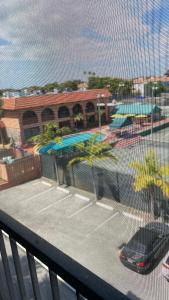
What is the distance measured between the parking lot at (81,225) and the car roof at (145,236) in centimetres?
2

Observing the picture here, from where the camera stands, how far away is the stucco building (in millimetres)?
758

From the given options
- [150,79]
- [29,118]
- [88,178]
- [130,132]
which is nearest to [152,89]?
[150,79]

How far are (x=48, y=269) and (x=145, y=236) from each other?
44 centimetres

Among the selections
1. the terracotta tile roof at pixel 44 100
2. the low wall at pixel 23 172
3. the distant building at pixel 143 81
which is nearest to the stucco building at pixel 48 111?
the terracotta tile roof at pixel 44 100

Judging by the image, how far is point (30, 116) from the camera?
2.51 ft

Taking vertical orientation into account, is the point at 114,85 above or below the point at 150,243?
above

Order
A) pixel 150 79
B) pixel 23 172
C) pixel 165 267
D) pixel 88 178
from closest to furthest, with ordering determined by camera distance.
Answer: pixel 150 79
pixel 165 267
pixel 23 172
pixel 88 178

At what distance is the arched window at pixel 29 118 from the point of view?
0.76 m

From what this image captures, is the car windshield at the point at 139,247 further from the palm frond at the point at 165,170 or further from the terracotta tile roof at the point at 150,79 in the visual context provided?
the terracotta tile roof at the point at 150,79

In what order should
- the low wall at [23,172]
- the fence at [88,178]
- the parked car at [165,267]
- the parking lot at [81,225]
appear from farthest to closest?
the low wall at [23,172], the fence at [88,178], the parking lot at [81,225], the parked car at [165,267]

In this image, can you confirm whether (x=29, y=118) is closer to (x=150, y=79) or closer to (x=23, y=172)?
(x=150, y=79)

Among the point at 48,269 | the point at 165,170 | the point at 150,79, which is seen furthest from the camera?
the point at 165,170

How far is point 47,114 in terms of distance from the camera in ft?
2.57

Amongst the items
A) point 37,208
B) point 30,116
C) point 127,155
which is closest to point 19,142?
point 30,116
